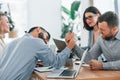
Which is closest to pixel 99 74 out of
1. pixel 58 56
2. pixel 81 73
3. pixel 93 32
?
pixel 81 73

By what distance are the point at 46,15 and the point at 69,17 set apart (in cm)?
46

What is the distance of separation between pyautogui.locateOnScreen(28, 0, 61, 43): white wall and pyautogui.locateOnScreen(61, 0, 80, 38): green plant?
99 millimetres

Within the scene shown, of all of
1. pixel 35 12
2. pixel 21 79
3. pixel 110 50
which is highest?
pixel 35 12

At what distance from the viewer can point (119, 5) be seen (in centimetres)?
419

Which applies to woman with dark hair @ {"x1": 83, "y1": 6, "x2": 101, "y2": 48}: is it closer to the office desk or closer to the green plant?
the green plant

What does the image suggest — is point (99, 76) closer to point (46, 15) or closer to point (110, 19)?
point (110, 19)

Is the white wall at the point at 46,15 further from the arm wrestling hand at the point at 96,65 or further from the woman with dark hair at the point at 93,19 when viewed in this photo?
the arm wrestling hand at the point at 96,65

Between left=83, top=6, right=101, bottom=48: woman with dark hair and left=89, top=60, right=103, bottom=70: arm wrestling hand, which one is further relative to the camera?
left=83, top=6, right=101, bottom=48: woman with dark hair

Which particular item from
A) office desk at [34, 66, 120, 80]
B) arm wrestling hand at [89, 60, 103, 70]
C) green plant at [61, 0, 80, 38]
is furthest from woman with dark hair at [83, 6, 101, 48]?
office desk at [34, 66, 120, 80]

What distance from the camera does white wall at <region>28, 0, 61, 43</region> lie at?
15.0ft

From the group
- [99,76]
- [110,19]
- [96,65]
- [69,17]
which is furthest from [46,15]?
[99,76]

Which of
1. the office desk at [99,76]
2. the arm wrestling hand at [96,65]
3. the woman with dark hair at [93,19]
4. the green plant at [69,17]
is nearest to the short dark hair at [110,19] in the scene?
the arm wrestling hand at [96,65]

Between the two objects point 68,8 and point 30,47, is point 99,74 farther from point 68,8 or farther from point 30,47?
point 68,8

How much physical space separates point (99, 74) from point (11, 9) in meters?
2.87
